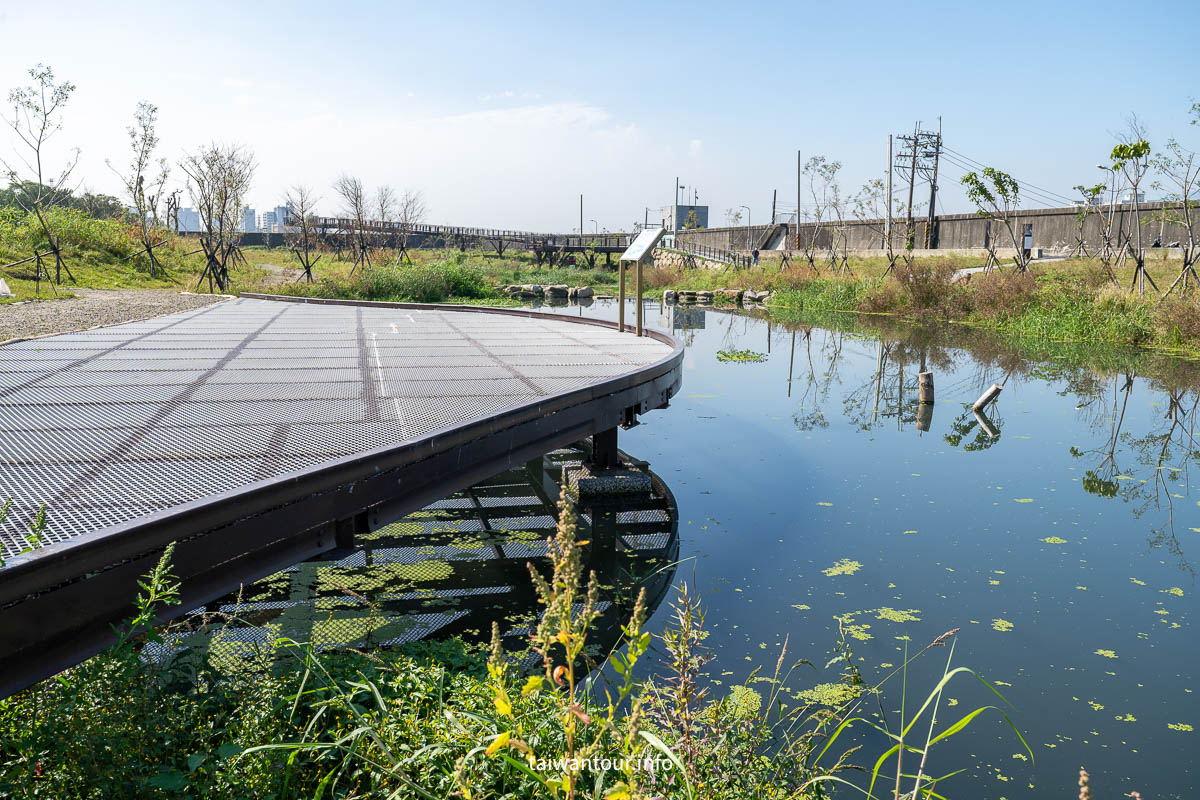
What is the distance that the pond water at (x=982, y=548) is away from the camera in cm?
321

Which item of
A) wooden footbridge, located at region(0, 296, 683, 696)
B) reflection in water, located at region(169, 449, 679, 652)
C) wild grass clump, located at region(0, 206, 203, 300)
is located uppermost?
wild grass clump, located at region(0, 206, 203, 300)

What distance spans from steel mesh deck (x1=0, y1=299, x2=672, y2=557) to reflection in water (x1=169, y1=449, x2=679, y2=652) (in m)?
0.67

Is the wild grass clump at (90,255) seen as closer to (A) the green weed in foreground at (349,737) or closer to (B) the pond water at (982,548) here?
(B) the pond water at (982,548)

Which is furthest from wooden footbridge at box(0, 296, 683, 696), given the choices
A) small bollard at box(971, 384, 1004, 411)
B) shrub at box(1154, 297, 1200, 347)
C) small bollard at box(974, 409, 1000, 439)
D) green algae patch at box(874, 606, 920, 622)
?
shrub at box(1154, 297, 1200, 347)

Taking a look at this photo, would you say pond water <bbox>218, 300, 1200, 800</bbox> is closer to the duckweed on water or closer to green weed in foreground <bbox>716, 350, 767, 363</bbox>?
the duckweed on water

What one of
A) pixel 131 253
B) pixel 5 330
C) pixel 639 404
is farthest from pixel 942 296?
pixel 131 253

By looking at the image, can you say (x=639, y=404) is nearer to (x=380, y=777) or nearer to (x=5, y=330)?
(x=380, y=777)

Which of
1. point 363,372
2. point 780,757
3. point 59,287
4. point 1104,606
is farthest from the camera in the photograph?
point 59,287

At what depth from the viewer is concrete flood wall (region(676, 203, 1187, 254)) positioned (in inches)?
955

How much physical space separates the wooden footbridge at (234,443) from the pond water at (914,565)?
1.98 ft

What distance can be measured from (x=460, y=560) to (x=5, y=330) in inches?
253

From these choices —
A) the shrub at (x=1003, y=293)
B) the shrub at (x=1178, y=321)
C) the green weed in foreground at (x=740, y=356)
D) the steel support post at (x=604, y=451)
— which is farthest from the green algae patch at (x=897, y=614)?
the shrub at (x=1003, y=293)

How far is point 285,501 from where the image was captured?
8.92ft

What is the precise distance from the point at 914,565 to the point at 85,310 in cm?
1107
